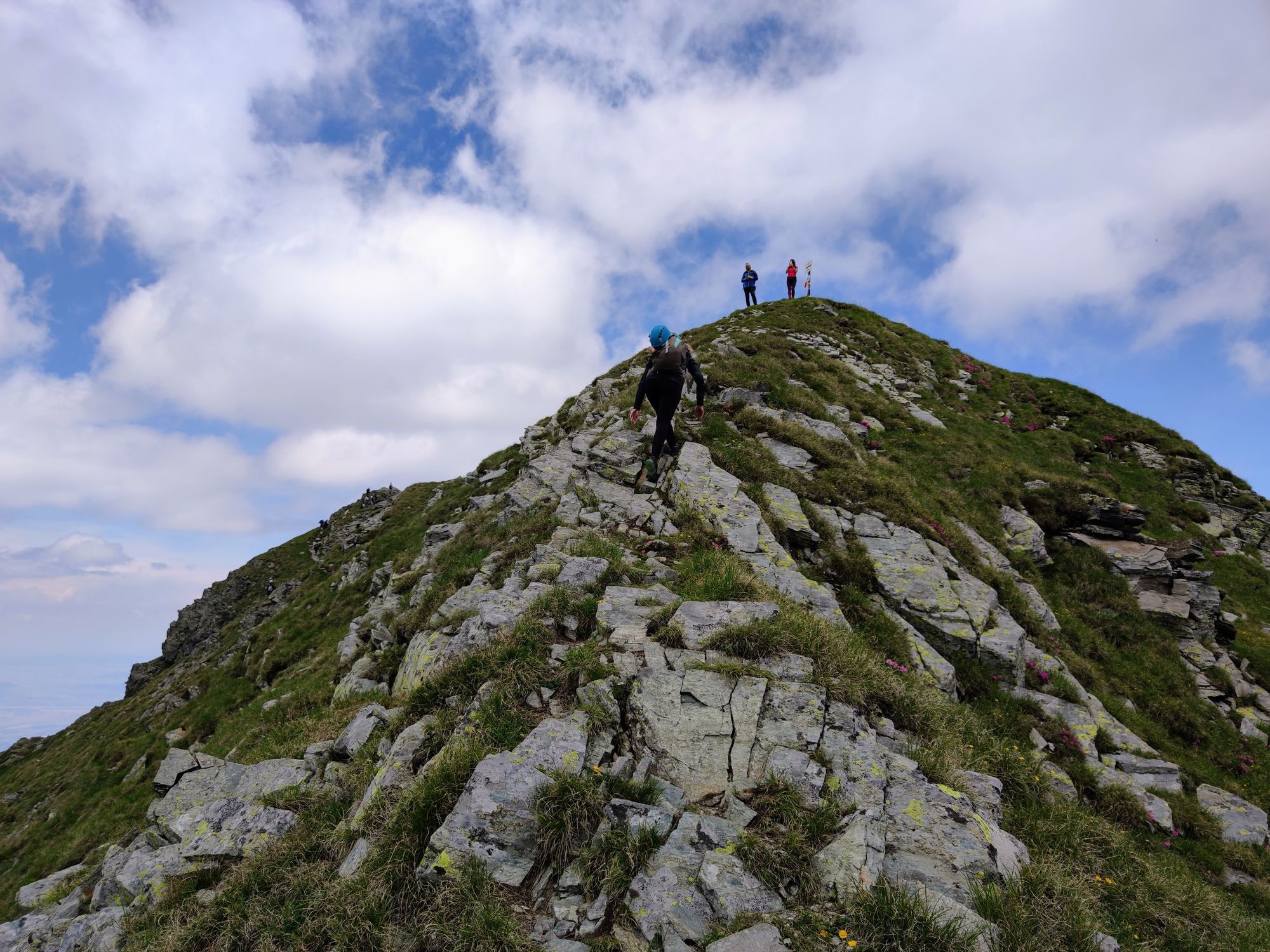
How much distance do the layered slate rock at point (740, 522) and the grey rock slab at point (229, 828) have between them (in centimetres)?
996

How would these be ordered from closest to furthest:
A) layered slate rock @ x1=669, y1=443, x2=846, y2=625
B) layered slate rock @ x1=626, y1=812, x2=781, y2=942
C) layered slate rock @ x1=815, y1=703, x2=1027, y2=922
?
layered slate rock @ x1=626, y1=812, x2=781, y2=942, layered slate rock @ x1=815, y1=703, x2=1027, y2=922, layered slate rock @ x1=669, y1=443, x2=846, y2=625

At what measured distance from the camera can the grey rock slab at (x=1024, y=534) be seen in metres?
21.0

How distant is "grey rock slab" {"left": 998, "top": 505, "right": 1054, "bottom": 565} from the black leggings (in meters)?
14.6

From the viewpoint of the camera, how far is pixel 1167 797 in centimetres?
1211

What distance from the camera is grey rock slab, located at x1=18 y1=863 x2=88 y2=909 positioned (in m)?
11.8

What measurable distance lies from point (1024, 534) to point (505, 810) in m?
22.7

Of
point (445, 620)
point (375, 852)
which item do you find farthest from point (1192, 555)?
point (375, 852)

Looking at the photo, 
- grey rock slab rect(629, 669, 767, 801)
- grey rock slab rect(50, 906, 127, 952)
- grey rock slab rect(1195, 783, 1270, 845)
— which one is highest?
grey rock slab rect(629, 669, 767, 801)

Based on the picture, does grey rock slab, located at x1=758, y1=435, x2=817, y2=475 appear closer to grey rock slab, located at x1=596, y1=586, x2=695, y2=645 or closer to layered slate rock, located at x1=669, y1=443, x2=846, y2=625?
layered slate rock, located at x1=669, y1=443, x2=846, y2=625

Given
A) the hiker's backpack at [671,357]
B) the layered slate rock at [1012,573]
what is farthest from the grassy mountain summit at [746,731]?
the hiker's backpack at [671,357]

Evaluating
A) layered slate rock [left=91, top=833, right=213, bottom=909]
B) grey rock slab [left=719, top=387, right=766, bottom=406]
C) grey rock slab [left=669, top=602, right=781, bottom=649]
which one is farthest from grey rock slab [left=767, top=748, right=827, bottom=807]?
grey rock slab [left=719, top=387, right=766, bottom=406]

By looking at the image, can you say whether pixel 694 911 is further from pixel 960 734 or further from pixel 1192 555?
pixel 1192 555

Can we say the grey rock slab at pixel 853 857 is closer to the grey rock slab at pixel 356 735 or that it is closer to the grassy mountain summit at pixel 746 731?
the grassy mountain summit at pixel 746 731

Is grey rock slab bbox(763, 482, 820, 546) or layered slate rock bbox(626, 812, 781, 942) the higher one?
grey rock slab bbox(763, 482, 820, 546)
